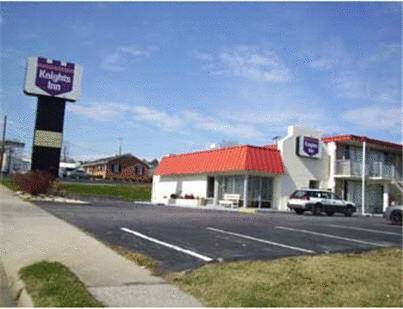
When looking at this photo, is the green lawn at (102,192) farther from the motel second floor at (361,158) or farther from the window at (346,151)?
the window at (346,151)

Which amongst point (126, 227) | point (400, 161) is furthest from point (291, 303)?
point (400, 161)

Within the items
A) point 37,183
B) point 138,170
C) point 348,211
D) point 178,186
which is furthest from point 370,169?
point 138,170

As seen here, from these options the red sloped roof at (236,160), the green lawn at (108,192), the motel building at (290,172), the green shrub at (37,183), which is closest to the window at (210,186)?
the motel building at (290,172)

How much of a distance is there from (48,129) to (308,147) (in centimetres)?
1752

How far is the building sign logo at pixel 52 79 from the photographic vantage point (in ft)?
104

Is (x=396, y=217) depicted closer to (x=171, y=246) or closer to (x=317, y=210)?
(x=317, y=210)

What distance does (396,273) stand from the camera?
25.0 feet

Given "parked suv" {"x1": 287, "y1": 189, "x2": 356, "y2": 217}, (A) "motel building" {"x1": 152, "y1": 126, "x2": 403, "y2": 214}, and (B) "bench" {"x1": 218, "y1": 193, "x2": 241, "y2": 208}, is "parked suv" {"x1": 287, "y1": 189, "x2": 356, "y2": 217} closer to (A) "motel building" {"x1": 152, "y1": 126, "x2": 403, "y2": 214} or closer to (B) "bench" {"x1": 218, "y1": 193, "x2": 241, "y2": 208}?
(A) "motel building" {"x1": 152, "y1": 126, "x2": 403, "y2": 214}

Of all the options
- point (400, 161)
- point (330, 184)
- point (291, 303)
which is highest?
point (400, 161)

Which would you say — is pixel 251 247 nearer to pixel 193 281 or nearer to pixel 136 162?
pixel 193 281

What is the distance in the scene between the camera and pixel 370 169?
3584 cm

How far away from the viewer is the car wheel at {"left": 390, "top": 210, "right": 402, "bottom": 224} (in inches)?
829

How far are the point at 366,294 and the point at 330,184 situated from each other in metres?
29.6

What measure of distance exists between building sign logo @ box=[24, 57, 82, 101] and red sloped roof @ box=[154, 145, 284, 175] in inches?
388
